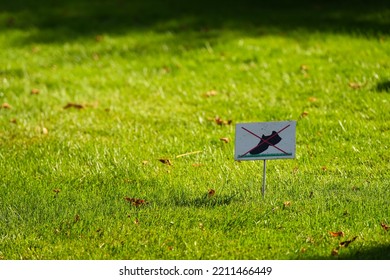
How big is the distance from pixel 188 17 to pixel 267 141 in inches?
284

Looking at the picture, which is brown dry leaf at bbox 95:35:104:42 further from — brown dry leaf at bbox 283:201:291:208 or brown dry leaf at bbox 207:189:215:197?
brown dry leaf at bbox 283:201:291:208

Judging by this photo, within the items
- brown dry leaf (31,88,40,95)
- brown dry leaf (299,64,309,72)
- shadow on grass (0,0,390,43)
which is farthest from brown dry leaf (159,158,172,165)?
shadow on grass (0,0,390,43)

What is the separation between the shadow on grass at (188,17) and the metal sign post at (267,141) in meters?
5.38

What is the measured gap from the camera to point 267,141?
18.8ft

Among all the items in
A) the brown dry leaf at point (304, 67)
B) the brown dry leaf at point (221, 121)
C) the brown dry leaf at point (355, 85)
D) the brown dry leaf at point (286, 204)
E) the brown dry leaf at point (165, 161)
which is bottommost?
the brown dry leaf at point (165, 161)

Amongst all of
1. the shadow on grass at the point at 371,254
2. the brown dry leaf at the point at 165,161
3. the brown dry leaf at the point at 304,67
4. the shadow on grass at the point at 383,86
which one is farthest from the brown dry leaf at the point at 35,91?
the shadow on grass at the point at 371,254

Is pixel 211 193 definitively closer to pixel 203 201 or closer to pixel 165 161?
pixel 203 201

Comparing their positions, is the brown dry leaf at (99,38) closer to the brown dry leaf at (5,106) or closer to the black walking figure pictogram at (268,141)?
the brown dry leaf at (5,106)

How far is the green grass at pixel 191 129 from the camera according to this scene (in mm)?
5496

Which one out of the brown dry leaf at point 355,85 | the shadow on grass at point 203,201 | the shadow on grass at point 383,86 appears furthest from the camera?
the brown dry leaf at point 355,85

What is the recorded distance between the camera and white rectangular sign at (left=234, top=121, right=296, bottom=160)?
18.7ft

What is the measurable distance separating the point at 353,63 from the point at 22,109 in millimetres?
4174

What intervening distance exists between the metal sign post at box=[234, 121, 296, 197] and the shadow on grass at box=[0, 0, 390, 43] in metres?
5.38

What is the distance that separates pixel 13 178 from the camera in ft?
21.9
